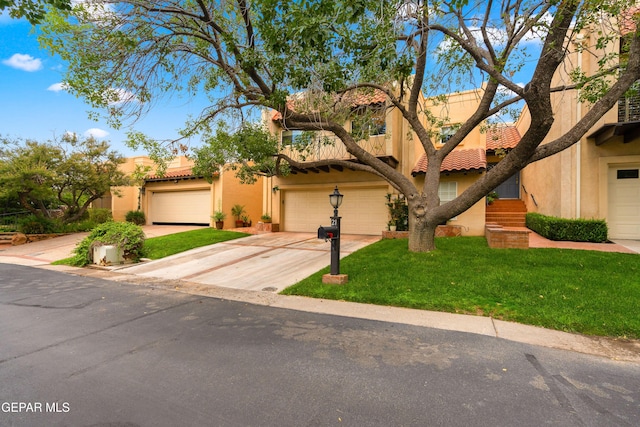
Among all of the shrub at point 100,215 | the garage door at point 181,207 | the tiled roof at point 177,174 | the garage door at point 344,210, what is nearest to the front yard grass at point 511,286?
the garage door at point 344,210

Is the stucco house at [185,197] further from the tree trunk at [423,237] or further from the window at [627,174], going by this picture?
the window at [627,174]

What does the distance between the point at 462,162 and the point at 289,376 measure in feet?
38.6

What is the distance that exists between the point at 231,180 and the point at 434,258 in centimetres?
1366

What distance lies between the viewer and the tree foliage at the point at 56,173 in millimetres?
14320

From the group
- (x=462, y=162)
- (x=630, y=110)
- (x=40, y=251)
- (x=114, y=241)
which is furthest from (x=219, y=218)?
(x=630, y=110)

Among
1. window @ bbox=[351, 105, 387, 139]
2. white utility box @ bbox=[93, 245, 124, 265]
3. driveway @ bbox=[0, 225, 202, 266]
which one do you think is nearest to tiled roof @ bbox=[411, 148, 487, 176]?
window @ bbox=[351, 105, 387, 139]

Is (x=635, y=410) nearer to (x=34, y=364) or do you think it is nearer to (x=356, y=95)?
(x=34, y=364)

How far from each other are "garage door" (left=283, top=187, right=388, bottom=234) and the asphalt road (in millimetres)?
10165

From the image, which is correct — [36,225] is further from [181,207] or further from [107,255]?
[107,255]

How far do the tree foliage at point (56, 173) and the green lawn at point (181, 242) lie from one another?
606 centimetres

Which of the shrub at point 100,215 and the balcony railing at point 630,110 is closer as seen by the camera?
the balcony railing at point 630,110

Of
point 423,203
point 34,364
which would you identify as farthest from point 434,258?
point 34,364

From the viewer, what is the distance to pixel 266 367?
335 cm

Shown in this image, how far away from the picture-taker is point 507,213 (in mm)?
14523
